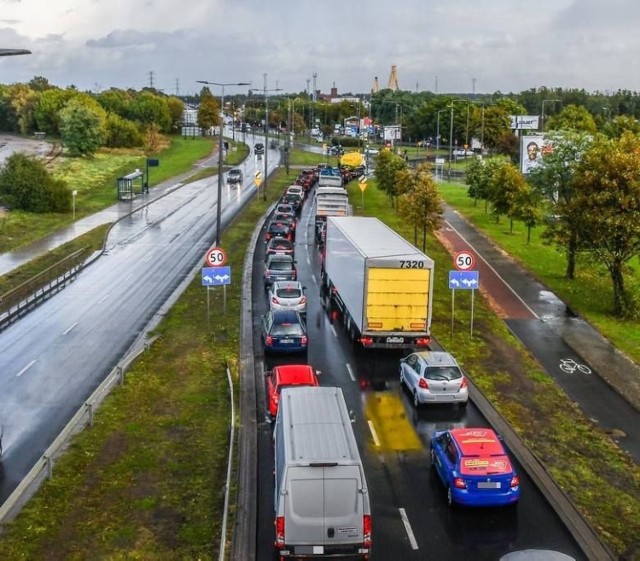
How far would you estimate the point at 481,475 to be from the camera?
14.8m

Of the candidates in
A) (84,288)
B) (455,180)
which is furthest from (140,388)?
(455,180)

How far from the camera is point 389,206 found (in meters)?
70.2

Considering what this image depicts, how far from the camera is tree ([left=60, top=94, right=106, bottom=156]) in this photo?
96625 millimetres

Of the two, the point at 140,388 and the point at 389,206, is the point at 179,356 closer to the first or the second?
the point at 140,388

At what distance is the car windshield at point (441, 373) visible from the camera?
68.7ft

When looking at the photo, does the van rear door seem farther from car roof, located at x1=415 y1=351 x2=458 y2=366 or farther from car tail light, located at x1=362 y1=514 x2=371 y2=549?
car roof, located at x1=415 y1=351 x2=458 y2=366

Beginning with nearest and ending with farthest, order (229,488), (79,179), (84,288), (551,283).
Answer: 1. (229,488)
2. (84,288)
3. (551,283)
4. (79,179)

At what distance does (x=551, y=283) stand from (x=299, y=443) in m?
27.9

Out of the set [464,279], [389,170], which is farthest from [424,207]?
[389,170]

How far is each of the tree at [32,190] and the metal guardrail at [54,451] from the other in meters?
41.2

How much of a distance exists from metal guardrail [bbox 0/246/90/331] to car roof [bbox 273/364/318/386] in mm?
13410

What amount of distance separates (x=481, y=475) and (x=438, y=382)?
6028 millimetres

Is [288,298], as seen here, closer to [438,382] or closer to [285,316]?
[285,316]

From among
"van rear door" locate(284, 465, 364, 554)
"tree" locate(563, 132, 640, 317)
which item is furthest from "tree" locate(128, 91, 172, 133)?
"van rear door" locate(284, 465, 364, 554)
